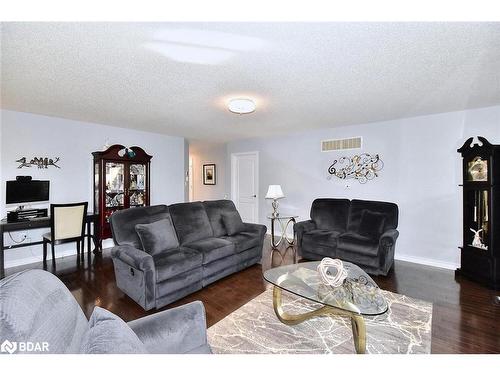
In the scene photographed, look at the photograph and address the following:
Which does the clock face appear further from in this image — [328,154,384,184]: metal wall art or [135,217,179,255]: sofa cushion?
[135,217,179,255]: sofa cushion

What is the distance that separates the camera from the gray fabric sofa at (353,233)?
3.30m

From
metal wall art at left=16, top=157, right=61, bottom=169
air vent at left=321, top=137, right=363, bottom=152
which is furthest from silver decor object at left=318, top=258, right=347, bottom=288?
metal wall art at left=16, top=157, right=61, bottom=169

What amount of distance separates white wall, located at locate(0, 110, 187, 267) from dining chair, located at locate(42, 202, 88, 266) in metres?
0.63

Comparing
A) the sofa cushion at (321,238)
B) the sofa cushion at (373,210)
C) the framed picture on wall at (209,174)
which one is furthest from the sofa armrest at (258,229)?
the framed picture on wall at (209,174)

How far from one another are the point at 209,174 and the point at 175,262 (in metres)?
4.87

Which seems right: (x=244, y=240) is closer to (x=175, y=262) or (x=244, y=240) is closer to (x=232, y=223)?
(x=232, y=223)

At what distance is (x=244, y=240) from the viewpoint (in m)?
3.46

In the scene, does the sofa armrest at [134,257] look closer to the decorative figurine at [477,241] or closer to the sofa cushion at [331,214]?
the sofa cushion at [331,214]

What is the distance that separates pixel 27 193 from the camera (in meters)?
3.61

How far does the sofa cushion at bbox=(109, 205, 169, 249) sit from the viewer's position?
108 inches

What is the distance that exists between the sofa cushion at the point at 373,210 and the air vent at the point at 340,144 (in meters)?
1.12

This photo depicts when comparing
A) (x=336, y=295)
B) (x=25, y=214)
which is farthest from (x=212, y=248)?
(x=25, y=214)
